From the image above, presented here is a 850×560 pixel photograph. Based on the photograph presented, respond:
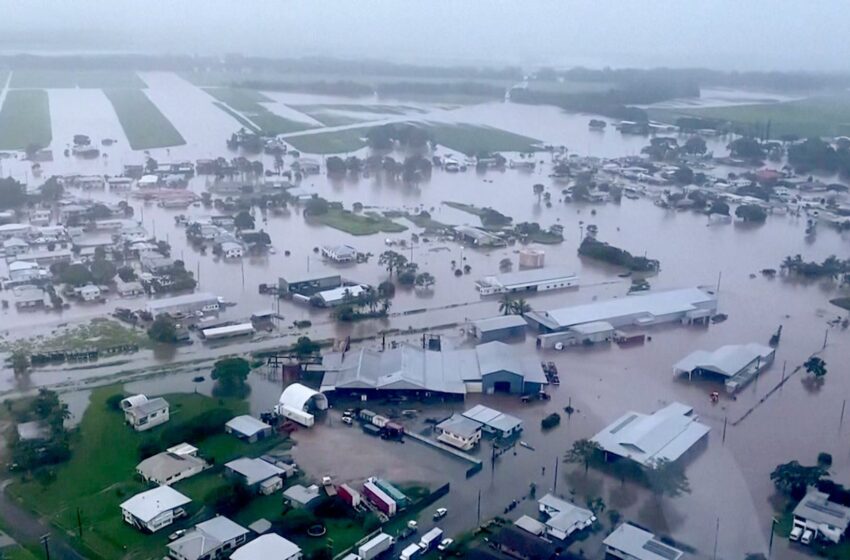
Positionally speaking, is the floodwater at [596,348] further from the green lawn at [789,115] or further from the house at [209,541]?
the green lawn at [789,115]

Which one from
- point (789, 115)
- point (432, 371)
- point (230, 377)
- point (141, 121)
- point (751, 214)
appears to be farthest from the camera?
point (789, 115)

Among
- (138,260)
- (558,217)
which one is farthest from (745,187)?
(138,260)

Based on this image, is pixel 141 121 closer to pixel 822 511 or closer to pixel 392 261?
pixel 392 261

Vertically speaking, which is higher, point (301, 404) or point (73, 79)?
point (73, 79)

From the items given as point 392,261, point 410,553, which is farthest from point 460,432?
point 392,261

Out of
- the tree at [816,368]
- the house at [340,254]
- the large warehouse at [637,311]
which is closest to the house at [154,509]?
the large warehouse at [637,311]

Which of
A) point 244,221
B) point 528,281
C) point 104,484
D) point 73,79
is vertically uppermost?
point 73,79
